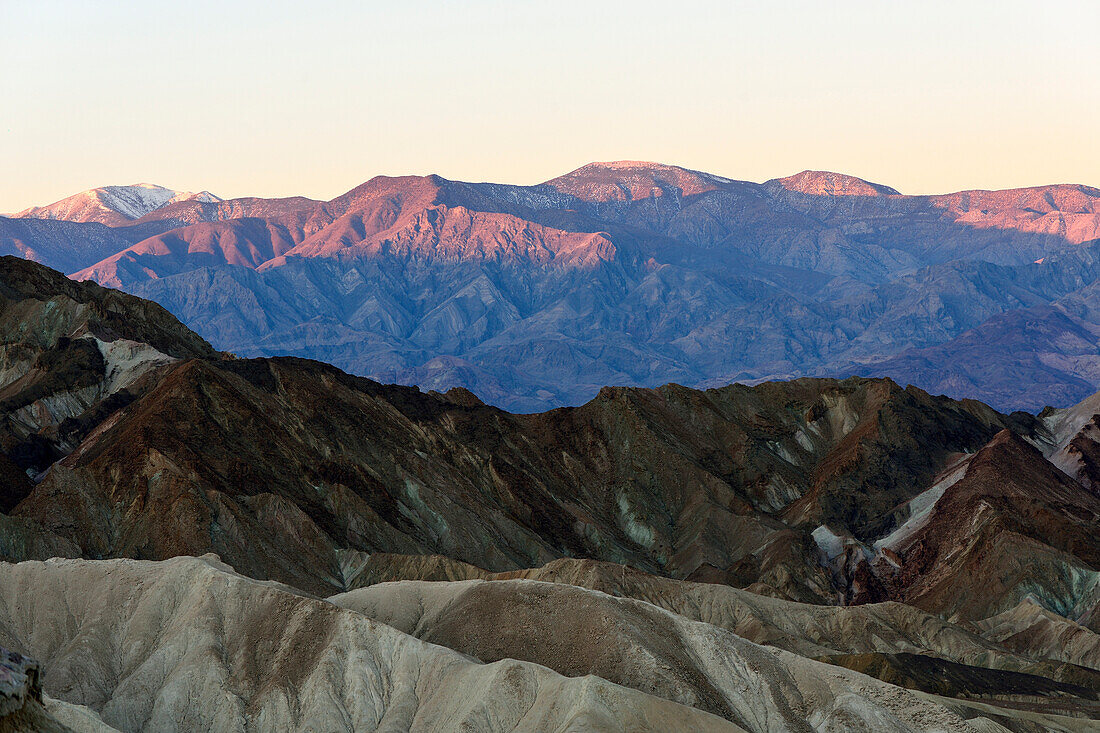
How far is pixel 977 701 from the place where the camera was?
359 feet

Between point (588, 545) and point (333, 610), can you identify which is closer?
point (333, 610)

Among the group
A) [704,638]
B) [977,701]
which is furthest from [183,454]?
[977,701]

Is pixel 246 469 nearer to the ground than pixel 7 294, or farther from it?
nearer to the ground

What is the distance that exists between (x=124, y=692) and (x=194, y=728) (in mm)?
5759

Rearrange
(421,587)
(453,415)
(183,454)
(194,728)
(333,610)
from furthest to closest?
1. (453,415)
2. (183,454)
3. (421,587)
4. (333,610)
5. (194,728)

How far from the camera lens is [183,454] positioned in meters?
142

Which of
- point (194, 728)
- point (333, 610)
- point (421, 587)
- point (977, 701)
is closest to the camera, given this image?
point (194, 728)

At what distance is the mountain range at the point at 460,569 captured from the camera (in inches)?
3391

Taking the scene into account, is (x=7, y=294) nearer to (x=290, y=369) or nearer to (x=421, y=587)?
(x=290, y=369)

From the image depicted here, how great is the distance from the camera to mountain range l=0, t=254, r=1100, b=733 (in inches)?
3391

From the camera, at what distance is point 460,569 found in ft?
449

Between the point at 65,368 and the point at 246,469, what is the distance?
36.4m

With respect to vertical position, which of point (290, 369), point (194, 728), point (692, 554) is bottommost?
point (692, 554)

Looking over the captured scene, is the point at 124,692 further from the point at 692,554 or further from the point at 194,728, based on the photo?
the point at 692,554
